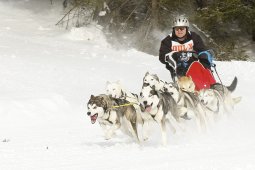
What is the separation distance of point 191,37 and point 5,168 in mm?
4142

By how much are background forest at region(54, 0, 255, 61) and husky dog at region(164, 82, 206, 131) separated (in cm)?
851

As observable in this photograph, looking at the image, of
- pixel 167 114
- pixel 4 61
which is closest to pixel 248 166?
pixel 167 114

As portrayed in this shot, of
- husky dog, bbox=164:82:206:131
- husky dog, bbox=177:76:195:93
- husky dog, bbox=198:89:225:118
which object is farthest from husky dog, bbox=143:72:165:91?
husky dog, bbox=198:89:225:118

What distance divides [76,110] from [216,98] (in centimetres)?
318

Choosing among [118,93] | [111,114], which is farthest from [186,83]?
[111,114]

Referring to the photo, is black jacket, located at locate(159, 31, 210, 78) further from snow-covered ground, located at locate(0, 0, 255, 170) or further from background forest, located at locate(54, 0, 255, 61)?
background forest, located at locate(54, 0, 255, 61)

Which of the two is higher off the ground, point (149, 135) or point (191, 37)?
point (191, 37)

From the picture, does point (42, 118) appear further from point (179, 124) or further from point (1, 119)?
point (179, 124)

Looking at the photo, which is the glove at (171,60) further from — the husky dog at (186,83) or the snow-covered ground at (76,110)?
the snow-covered ground at (76,110)

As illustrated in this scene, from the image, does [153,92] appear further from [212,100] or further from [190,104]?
[212,100]

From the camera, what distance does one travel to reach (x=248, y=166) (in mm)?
5504

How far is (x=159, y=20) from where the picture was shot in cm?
1689

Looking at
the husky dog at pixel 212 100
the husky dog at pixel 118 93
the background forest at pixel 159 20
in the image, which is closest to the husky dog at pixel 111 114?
the husky dog at pixel 118 93

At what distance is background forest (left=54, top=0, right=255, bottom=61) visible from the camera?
643 inches
